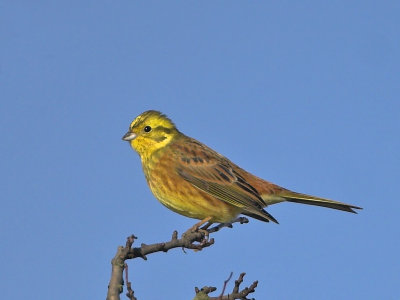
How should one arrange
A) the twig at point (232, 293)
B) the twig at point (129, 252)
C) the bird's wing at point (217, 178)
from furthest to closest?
the bird's wing at point (217, 178), the twig at point (232, 293), the twig at point (129, 252)

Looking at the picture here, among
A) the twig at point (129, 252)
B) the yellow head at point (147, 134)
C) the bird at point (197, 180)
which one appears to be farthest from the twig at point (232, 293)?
the yellow head at point (147, 134)

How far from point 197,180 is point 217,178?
0.40 m

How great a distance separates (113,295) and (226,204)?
4204 mm

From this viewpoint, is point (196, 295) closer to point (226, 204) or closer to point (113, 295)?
point (113, 295)

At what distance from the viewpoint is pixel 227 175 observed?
379 inches

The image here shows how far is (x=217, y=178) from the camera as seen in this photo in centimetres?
950

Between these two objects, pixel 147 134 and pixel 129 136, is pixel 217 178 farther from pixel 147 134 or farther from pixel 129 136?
pixel 129 136

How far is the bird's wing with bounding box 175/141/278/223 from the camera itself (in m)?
8.99

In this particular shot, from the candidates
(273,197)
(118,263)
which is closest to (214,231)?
(273,197)

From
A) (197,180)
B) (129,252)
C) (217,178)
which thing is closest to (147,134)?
(197,180)

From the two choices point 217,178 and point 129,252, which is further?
point 217,178

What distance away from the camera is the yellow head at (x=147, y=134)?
9594 mm

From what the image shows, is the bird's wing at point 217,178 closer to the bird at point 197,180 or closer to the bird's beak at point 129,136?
the bird at point 197,180

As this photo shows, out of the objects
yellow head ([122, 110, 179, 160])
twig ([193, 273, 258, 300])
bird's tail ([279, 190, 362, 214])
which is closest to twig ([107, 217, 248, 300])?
twig ([193, 273, 258, 300])
